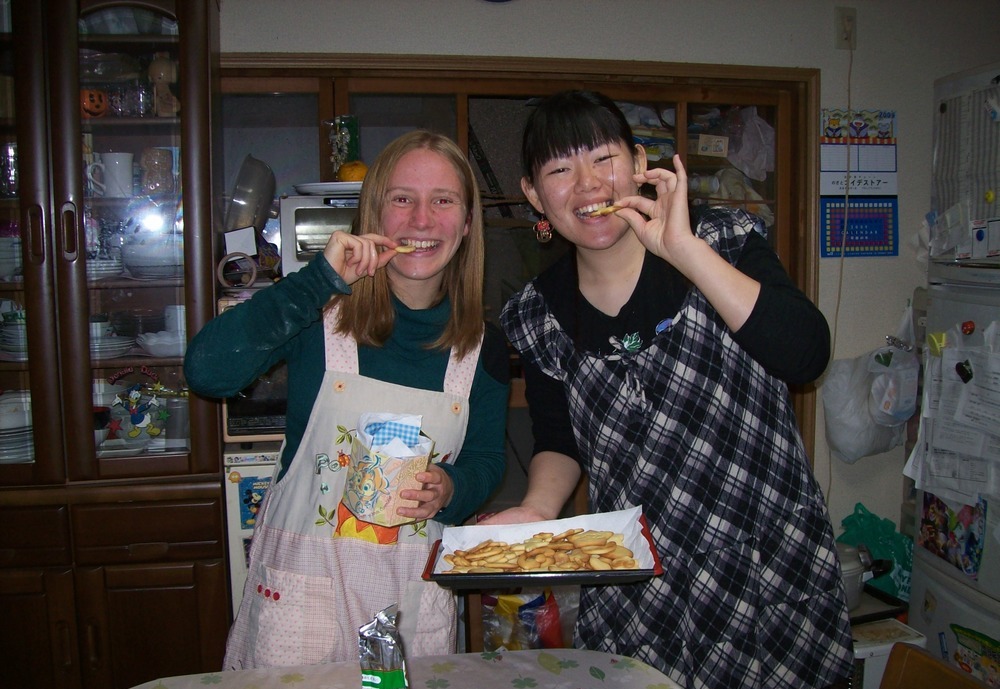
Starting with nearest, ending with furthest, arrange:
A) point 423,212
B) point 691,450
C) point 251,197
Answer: point 691,450
point 423,212
point 251,197

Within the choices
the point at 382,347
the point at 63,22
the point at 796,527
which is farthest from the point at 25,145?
the point at 796,527

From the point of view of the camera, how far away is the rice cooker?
240 centimetres

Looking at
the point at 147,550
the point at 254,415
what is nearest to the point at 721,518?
the point at 254,415

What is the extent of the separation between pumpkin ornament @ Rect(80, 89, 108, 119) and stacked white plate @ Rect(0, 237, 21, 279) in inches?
18.4

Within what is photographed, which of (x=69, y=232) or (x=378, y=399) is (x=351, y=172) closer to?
(x=69, y=232)

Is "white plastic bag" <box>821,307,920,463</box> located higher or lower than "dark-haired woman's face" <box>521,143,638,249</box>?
lower

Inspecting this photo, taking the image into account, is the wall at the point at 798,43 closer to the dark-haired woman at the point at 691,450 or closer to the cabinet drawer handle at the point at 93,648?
the dark-haired woman at the point at 691,450

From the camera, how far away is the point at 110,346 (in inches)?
92.1

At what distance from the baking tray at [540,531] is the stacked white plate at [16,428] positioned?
1.79 metres

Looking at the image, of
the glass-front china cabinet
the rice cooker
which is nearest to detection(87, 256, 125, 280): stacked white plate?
the glass-front china cabinet

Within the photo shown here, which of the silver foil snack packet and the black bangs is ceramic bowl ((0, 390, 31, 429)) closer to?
the black bangs

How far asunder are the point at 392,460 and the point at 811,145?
94.7 inches

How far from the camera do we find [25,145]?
7.11ft

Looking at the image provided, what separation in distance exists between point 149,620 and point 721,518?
77.8 inches
